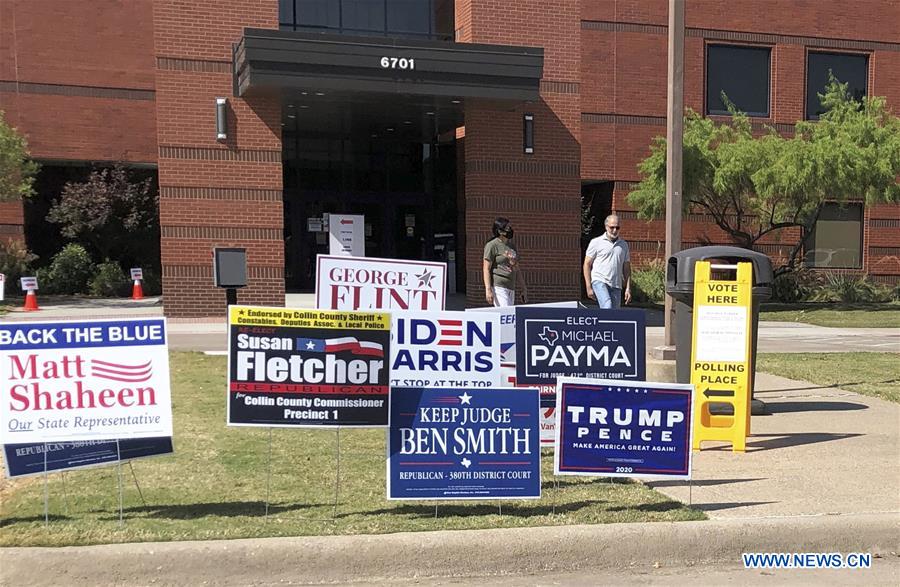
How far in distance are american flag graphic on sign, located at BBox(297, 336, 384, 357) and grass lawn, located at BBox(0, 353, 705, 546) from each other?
3.24ft

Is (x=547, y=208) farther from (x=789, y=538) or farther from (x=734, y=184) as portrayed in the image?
(x=789, y=538)

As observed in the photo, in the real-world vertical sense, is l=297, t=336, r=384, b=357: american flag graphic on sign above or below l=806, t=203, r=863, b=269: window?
below

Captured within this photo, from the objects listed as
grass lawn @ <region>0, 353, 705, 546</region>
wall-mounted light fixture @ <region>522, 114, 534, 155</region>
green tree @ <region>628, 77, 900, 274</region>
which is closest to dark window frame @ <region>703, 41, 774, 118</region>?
green tree @ <region>628, 77, 900, 274</region>

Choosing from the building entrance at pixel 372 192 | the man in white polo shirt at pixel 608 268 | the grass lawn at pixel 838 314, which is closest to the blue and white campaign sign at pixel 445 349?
the man in white polo shirt at pixel 608 268

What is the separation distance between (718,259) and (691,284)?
37 cm

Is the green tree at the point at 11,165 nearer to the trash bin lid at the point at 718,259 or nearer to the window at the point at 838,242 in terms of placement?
the trash bin lid at the point at 718,259

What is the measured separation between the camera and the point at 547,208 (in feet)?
59.2

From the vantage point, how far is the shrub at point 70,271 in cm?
2489

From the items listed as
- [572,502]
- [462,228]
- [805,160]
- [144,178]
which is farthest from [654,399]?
[144,178]

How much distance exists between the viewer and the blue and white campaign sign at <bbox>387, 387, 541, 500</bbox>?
16.6ft

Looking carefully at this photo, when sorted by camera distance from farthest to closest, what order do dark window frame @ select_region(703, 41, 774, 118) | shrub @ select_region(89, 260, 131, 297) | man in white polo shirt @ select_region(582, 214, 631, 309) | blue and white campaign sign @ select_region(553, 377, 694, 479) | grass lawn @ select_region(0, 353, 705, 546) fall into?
1. dark window frame @ select_region(703, 41, 774, 118)
2. shrub @ select_region(89, 260, 131, 297)
3. man in white polo shirt @ select_region(582, 214, 631, 309)
4. blue and white campaign sign @ select_region(553, 377, 694, 479)
5. grass lawn @ select_region(0, 353, 705, 546)

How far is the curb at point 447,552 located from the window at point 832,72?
78.6 feet

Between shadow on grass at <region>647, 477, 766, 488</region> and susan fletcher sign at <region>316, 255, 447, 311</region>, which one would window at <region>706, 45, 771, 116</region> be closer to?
susan fletcher sign at <region>316, 255, 447, 311</region>

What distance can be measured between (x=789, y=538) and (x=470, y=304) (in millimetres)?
12979
